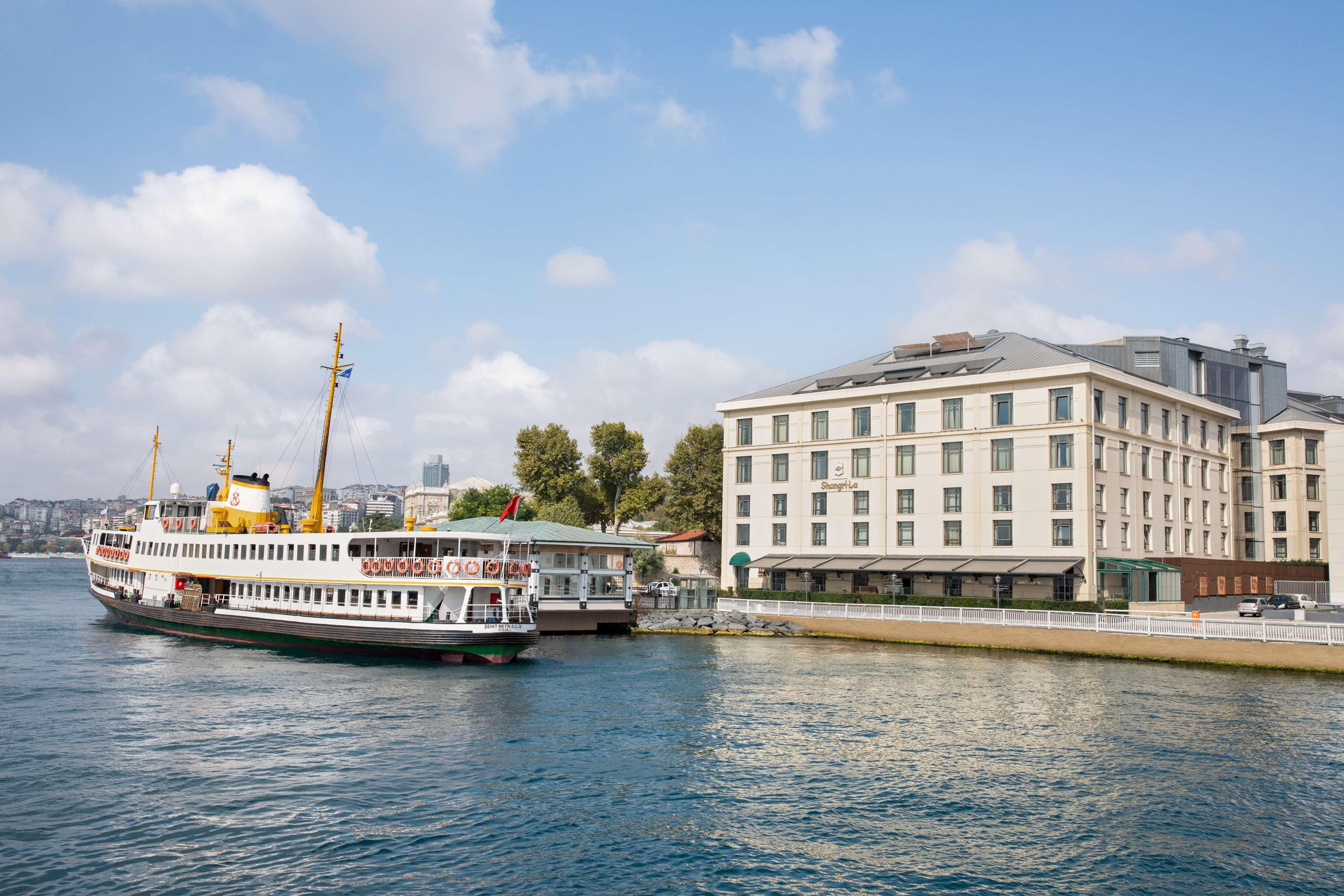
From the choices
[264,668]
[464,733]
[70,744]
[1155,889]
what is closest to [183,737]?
[70,744]

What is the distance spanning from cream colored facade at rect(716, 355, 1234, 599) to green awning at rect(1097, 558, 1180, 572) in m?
0.82

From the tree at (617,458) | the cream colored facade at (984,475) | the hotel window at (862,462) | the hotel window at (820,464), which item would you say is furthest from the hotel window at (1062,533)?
the tree at (617,458)

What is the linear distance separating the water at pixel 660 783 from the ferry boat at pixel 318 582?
3.73 m

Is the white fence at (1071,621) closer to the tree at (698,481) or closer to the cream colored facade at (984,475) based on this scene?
the cream colored facade at (984,475)

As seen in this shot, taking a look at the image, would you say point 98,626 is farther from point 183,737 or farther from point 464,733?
point 464,733

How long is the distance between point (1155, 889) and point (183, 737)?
2630cm

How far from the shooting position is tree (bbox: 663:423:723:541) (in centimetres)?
10112

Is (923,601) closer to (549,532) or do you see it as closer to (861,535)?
(861,535)

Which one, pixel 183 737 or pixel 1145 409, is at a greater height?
pixel 1145 409

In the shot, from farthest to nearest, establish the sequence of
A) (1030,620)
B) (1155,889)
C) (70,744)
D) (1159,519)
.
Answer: (1159,519) → (1030,620) → (70,744) → (1155,889)

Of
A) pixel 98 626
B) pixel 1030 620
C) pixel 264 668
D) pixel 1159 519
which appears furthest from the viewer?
pixel 1159 519

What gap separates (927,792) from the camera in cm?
2411

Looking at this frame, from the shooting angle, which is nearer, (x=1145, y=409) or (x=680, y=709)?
(x=680, y=709)

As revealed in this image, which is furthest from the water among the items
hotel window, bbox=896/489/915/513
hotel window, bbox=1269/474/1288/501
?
hotel window, bbox=1269/474/1288/501
